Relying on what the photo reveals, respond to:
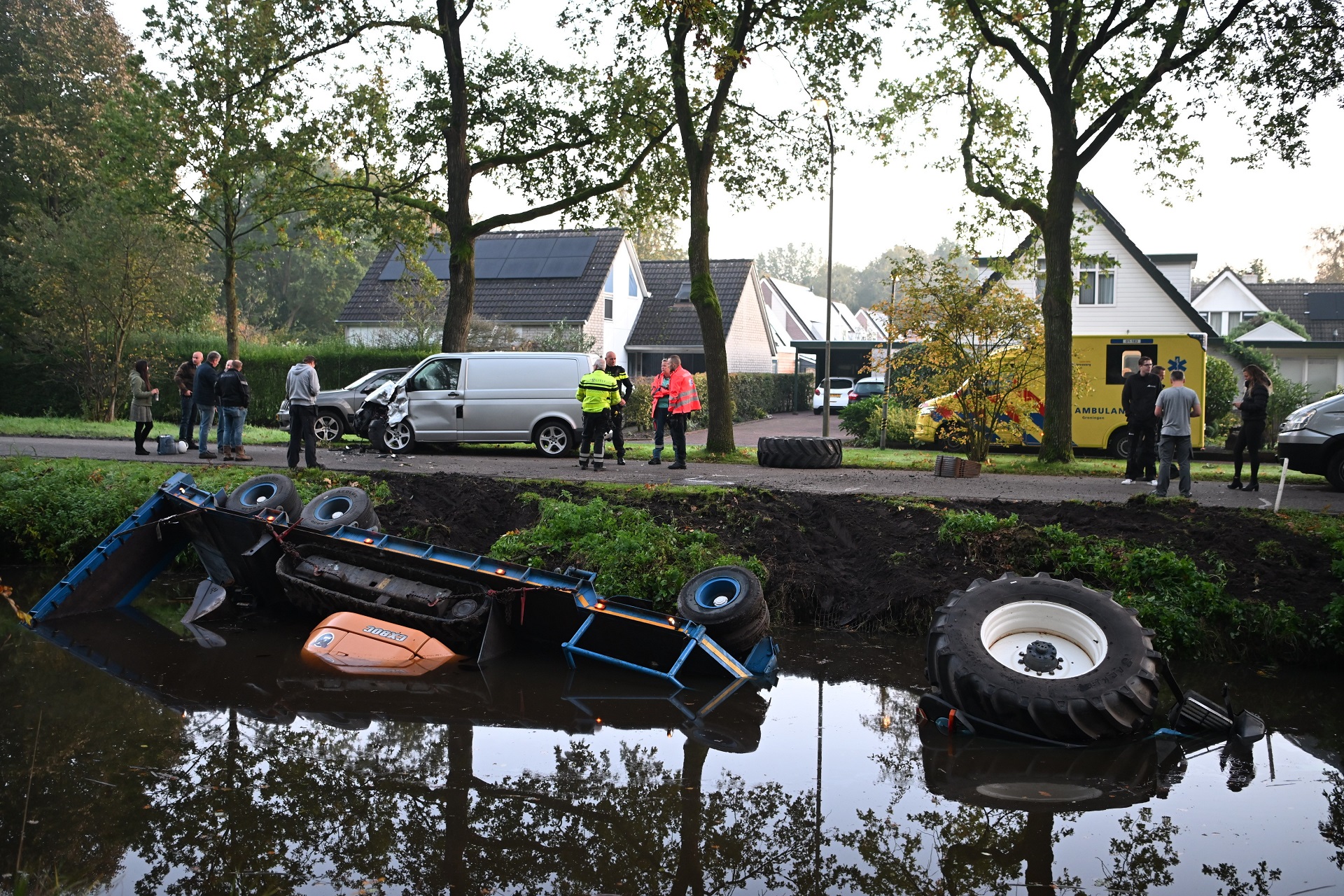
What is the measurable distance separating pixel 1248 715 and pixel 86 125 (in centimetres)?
3675

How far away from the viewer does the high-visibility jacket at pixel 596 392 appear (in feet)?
52.1

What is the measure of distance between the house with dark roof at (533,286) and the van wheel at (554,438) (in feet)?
52.8

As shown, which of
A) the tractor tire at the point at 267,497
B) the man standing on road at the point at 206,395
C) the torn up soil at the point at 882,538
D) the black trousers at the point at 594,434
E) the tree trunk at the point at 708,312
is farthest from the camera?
the tree trunk at the point at 708,312

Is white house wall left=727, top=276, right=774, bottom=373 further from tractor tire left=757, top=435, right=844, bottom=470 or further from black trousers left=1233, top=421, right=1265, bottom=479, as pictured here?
black trousers left=1233, top=421, right=1265, bottom=479

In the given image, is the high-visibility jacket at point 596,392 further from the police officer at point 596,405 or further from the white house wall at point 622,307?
the white house wall at point 622,307

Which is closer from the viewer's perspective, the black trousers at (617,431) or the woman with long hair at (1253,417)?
the woman with long hair at (1253,417)

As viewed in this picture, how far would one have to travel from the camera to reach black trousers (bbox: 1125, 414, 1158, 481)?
1530 cm

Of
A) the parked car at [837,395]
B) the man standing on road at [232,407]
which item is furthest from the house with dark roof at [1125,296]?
the man standing on road at [232,407]

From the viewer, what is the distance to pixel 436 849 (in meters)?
5.16

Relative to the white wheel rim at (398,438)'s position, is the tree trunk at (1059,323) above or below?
above

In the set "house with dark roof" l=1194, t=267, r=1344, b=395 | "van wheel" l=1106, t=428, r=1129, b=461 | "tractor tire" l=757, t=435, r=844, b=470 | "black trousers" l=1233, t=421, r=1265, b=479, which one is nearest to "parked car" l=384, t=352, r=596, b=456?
"tractor tire" l=757, t=435, r=844, b=470

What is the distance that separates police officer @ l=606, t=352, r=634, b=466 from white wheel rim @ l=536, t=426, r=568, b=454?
7.60 feet

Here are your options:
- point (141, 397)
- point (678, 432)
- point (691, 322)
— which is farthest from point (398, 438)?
point (691, 322)

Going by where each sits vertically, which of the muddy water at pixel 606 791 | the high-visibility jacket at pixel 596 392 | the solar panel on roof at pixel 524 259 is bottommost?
the muddy water at pixel 606 791
